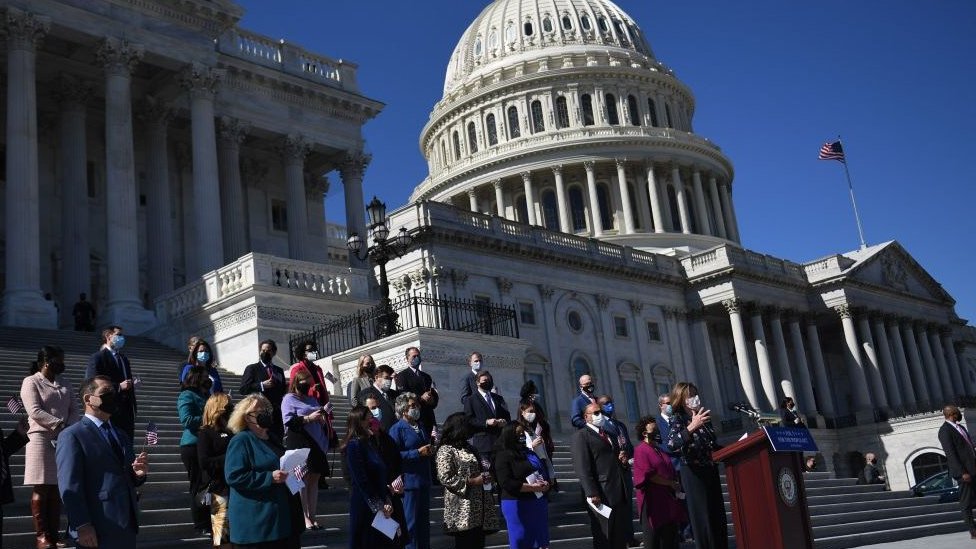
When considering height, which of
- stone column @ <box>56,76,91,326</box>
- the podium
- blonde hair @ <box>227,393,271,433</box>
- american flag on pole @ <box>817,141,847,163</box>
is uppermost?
american flag on pole @ <box>817,141,847,163</box>

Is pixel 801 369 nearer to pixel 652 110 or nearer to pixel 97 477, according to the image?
pixel 652 110

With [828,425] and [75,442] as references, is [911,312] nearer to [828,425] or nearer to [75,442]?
[828,425]

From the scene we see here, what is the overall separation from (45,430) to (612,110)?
241 ft

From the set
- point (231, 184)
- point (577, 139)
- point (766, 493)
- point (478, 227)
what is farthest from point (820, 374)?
point (766, 493)

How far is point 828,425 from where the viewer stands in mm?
61406

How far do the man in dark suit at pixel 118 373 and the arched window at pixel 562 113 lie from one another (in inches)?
2699

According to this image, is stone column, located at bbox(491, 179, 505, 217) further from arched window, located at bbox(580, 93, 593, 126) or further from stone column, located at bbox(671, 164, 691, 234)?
stone column, located at bbox(671, 164, 691, 234)

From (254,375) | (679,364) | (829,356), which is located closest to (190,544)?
(254,375)

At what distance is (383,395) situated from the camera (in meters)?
14.2

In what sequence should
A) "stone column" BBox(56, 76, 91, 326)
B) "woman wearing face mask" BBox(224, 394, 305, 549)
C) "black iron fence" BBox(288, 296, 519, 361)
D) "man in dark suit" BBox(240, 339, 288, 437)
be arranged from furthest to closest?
"stone column" BBox(56, 76, 91, 326) → "black iron fence" BBox(288, 296, 519, 361) → "man in dark suit" BBox(240, 339, 288, 437) → "woman wearing face mask" BBox(224, 394, 305, 549)

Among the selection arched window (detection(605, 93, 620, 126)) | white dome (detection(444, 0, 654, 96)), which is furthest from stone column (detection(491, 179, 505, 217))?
white dome (detection(444, 0, 654, 96))

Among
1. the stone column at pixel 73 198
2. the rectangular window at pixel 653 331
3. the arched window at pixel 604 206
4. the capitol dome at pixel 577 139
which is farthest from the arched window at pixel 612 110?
the stone column at pixel 73 198

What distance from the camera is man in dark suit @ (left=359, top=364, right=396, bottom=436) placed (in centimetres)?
1247

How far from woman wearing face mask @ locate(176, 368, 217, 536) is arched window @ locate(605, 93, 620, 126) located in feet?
230
